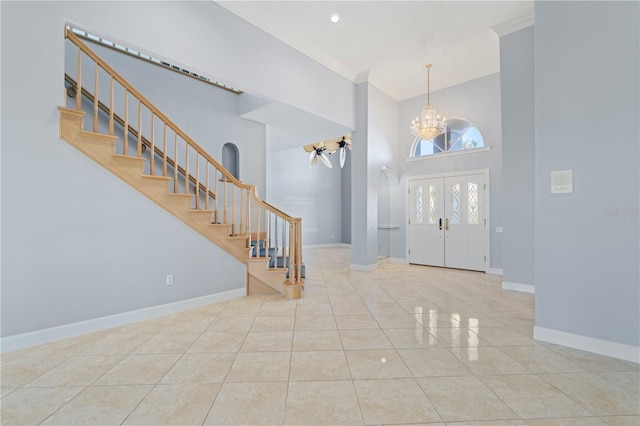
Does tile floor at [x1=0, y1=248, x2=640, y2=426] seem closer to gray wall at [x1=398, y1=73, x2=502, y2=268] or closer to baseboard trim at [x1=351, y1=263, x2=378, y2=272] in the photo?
baseboard trim at [x1=351, y1=263, x2=378, y2=272]

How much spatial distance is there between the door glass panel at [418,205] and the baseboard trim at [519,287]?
2594mm

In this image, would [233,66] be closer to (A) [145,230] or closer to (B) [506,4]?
(A) [145,230]

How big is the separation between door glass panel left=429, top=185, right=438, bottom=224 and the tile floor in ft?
11.5

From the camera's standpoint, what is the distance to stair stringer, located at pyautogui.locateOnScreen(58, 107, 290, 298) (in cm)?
288

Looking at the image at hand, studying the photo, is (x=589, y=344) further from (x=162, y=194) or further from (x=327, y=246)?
(x=327, y=246)

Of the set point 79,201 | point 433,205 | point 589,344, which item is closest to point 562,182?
point 589,344

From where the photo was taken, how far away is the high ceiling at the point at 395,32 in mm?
4293

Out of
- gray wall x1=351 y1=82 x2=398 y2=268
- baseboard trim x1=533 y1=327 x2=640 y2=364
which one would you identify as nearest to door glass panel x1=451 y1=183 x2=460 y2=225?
gray wall x1=351 y1=82 x2=398 y2=268

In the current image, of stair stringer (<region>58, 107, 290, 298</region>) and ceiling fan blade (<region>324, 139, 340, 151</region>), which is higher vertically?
ceiling fan blade (<region>324, 139, 340, 151</region>)

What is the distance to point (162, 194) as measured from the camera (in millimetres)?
3494

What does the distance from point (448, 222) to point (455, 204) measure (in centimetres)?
44

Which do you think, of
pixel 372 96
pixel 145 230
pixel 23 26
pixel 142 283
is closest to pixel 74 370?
pixel 142 283

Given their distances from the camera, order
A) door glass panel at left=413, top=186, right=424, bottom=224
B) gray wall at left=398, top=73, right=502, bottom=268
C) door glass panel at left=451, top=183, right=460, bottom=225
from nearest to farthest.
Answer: gray wall at left=398, top=73, right=502, bottom=268, door glass panel at left=451, top=183, right=460, bottom=225, door glass panel at left=413, top=186, right=424, bottom=224

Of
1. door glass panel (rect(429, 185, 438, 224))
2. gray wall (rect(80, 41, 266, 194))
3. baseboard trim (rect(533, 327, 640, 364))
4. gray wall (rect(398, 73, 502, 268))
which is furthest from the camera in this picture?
door glass panel (rect(429, 185, 438, 224))
